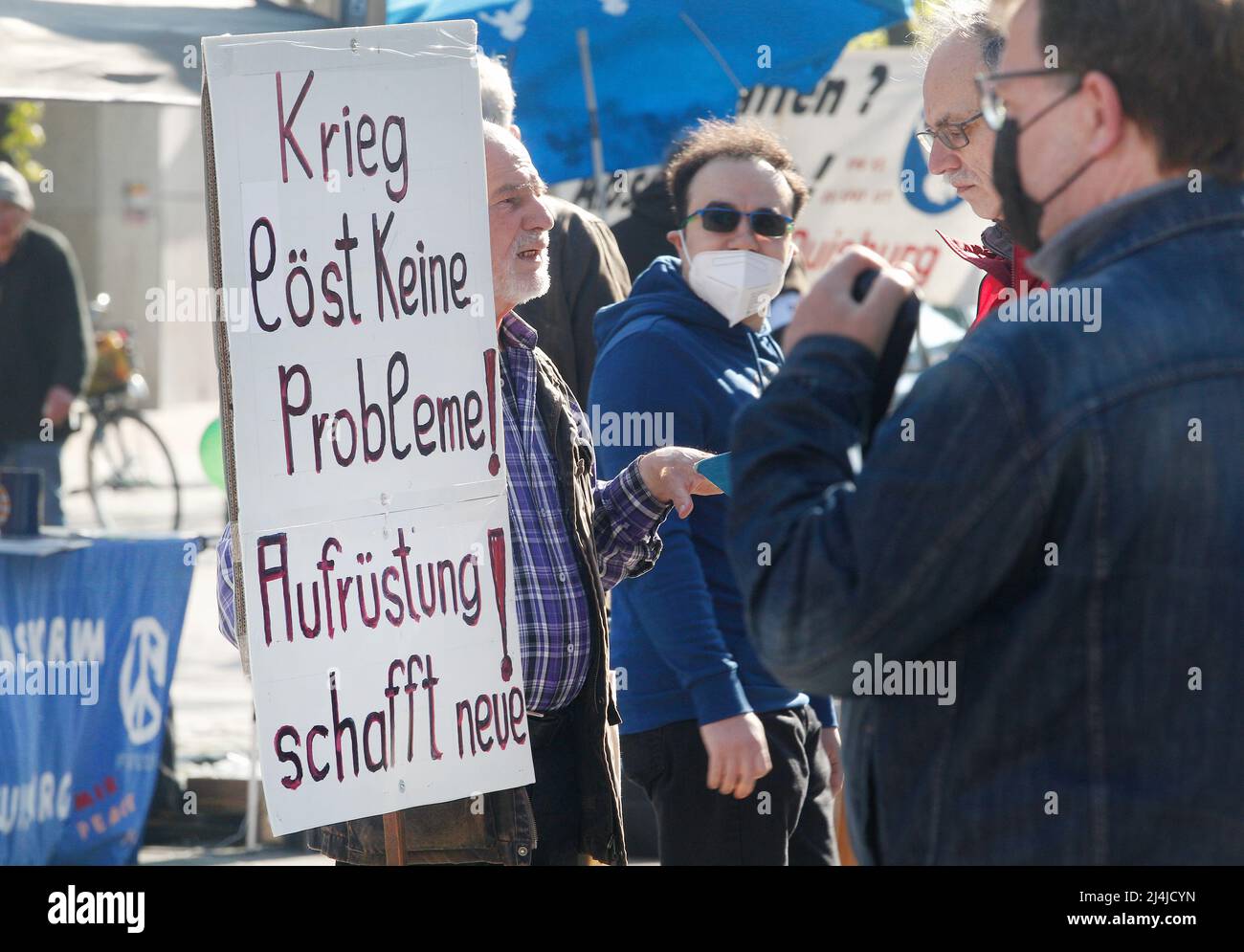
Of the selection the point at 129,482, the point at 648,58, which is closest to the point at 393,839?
the point at 648,58

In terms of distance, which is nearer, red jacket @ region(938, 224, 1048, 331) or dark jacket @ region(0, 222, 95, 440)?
red jacket @ region(938, 224, 1048, 331)

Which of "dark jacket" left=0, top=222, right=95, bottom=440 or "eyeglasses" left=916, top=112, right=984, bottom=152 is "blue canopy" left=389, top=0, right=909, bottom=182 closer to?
"dark jacket" left=0, top=222, right=95, bottom=440

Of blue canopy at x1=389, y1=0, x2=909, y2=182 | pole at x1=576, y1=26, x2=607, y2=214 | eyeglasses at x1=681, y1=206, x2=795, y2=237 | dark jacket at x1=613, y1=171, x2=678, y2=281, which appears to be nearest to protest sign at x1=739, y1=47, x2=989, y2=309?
blue canopy at x1=389, y1=0, x2=909, y2=182

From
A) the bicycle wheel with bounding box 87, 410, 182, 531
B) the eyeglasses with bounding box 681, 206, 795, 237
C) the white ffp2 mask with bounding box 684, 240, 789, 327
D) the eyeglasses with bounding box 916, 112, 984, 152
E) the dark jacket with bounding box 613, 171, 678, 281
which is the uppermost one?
the bicycle wheel with bounding box 87, 410, 182, 531

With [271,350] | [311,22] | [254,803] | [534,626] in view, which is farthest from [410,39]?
[254,803]

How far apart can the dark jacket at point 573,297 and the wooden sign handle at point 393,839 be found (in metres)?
1.94

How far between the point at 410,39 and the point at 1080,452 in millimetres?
1367

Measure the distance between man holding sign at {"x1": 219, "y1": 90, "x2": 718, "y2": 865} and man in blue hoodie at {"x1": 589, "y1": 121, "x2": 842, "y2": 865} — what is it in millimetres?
438

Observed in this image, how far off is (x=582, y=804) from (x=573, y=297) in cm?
189

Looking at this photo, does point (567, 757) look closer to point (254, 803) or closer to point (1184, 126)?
point (1184, 126)

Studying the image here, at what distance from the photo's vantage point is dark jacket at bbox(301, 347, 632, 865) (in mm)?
2537

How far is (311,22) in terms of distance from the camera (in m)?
5.01

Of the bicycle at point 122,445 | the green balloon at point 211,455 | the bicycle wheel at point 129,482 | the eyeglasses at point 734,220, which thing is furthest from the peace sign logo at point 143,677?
the bicycle wheel at point 129,482

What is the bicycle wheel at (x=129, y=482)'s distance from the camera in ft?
40.4
